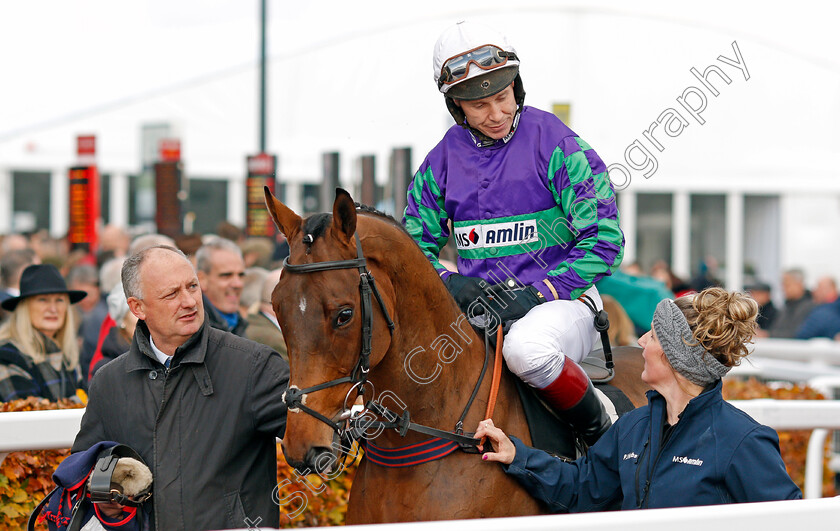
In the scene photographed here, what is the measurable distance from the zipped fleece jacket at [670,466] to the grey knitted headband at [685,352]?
56 mm

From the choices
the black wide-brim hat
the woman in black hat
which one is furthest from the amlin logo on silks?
the black wide-brim hat

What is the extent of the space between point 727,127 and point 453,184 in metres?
19.0

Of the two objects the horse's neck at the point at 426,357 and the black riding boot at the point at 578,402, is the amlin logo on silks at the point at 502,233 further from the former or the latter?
the black riding boot at the point at 578,402

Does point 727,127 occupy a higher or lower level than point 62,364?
higher

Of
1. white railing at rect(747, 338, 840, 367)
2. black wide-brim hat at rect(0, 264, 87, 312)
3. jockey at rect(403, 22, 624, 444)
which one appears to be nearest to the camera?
jockey at rect(403, 22, 624, 444)

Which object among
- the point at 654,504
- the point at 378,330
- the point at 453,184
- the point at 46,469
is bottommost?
the point at 46,469

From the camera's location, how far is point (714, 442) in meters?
2.52

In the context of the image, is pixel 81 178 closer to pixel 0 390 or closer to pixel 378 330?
pixel 0 390

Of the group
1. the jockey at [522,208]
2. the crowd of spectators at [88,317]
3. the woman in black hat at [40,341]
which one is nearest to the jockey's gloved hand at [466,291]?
the jockey at [522,208]

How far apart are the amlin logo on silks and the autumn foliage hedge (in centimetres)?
98

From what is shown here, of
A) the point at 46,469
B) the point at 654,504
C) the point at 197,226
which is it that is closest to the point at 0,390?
the point at 46,469

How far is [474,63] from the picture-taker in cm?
317

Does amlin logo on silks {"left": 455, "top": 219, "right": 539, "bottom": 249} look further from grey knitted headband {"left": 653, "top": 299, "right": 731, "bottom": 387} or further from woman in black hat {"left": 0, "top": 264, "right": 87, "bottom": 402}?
woman in black hat {"left": 0, "top": 264, "right": 87, "bottom": 402}

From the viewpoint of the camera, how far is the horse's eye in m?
2.58
